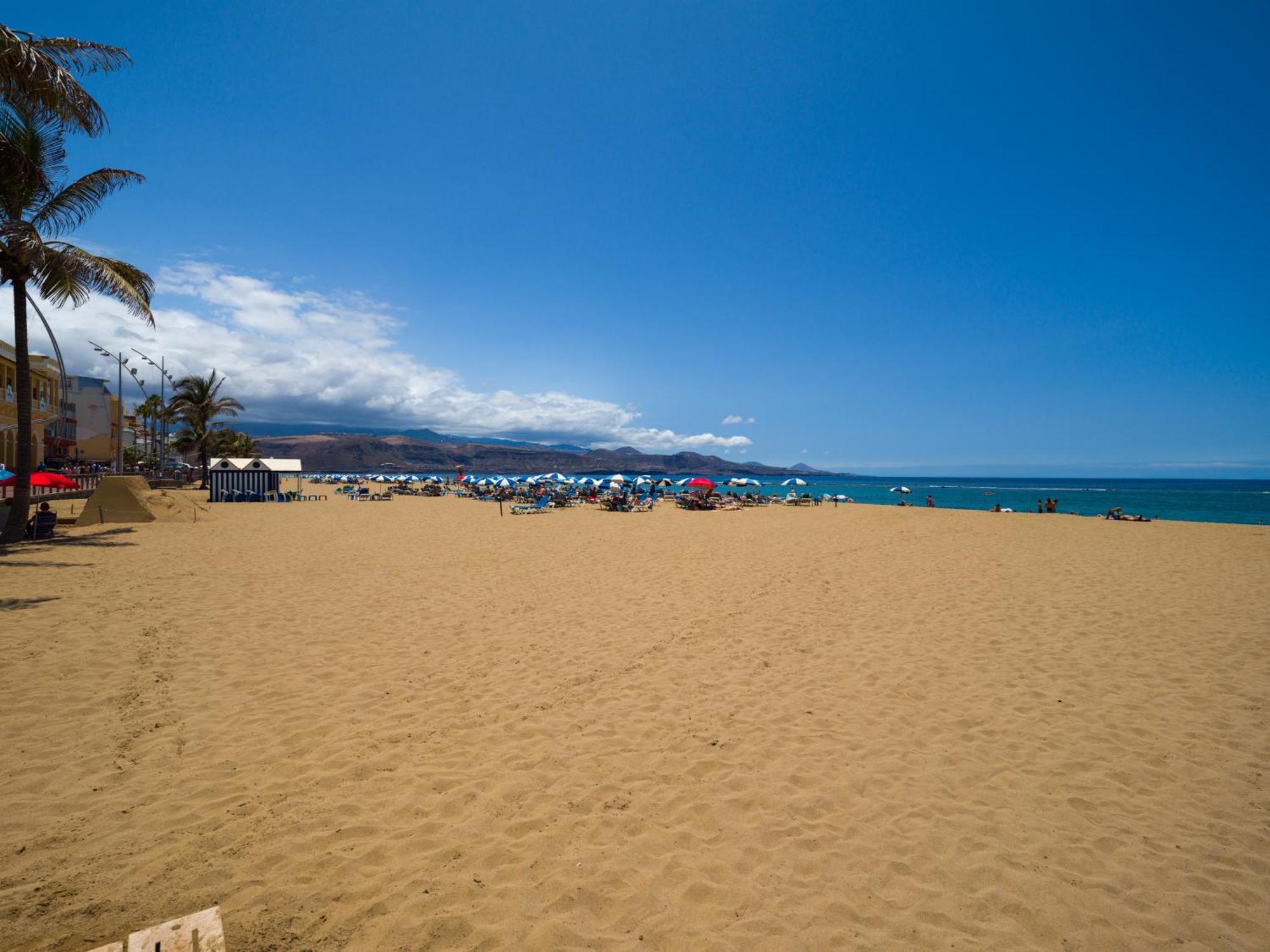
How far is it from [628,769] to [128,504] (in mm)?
20401

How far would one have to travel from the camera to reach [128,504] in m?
16.9

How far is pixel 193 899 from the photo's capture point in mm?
2600

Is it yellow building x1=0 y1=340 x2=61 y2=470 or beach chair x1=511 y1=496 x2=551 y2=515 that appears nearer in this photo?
yellow building x1=0 y1=340 x2=61 y2=470

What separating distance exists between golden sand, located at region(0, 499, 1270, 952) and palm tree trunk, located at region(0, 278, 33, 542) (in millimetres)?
5225

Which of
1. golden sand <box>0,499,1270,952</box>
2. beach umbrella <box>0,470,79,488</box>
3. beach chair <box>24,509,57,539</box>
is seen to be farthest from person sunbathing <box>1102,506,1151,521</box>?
beach umbrella <box>0,470,79,488</box>

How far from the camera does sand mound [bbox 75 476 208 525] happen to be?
53.2ft

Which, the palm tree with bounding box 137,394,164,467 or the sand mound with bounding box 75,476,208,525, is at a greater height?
the palm tree with bounding box 137,394,164,467

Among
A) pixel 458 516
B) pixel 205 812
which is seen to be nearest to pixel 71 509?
pixel 458 516

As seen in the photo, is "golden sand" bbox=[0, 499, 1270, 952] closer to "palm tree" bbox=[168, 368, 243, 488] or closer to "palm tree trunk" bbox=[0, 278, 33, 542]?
"palm tree trunk" bbox=[0, 278, 33, 542]

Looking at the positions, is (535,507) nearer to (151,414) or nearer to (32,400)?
(32,400)

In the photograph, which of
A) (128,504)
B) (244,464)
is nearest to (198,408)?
(244,464)

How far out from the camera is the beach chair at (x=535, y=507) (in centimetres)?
2762

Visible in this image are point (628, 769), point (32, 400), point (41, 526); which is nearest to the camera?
point (628, 769)

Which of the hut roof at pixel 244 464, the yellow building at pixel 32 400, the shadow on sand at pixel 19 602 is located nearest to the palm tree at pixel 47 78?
the shadow on sand at pixel 19 602
